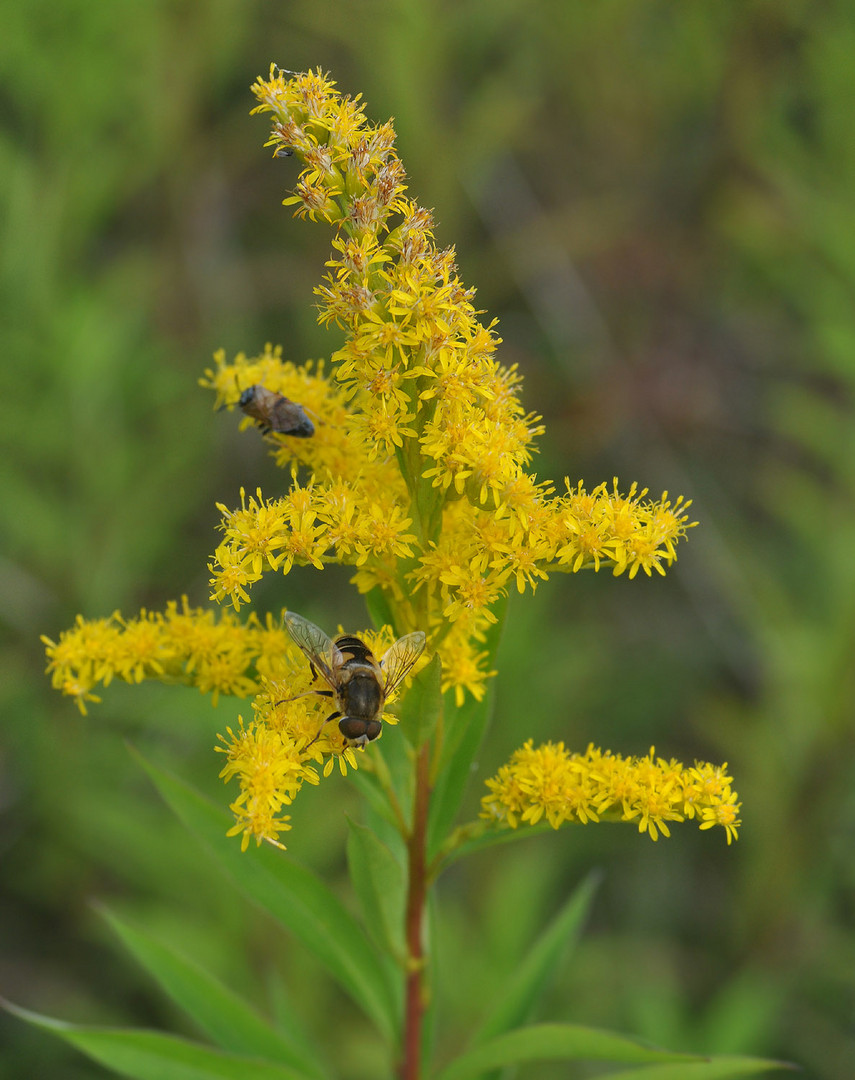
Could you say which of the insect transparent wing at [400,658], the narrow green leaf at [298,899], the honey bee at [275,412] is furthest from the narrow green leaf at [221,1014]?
the honey bee at [275,412]

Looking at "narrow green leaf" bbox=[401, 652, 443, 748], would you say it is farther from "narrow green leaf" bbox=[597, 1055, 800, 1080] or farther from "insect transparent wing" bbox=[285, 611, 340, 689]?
"narrow green leaf" bbox=[597, 1055, 800, 1080]

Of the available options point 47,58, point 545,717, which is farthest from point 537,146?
point 545,717

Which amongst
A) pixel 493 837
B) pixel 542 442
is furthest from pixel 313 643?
pixel 542 442

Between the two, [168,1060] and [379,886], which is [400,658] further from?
[168,1060]

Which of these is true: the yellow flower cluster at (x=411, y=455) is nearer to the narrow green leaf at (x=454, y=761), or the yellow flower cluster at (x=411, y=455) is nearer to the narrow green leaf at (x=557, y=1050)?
the narrow green leaf at (x=454, y=761)

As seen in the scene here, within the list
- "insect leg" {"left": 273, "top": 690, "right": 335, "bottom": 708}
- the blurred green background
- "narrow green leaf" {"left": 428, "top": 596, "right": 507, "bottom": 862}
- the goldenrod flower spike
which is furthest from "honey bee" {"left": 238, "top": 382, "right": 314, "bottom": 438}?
the blurred green background

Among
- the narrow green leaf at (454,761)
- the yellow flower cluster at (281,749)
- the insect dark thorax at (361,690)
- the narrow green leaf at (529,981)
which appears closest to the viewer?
the yellow flower cluster at (281,749)
